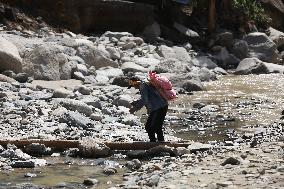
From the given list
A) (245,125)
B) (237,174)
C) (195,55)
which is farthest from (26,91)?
(195,55)

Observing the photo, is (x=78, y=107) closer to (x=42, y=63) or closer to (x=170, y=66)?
(x=42, y=63)

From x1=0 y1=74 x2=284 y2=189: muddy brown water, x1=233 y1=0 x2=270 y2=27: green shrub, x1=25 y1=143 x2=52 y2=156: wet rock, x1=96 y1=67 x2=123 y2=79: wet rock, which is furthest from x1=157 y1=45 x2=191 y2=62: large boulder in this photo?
x1=25 y1=143 x2=52 y2=156: wet rock

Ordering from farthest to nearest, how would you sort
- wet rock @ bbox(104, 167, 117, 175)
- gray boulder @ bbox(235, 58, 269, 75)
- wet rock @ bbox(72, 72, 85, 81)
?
gray boulder @ bbox(235, 58, 269, 75) → wet rock @ bbox(72, 72, 85, 81) → wet rock @ bbox(104, 167, 117, 175)

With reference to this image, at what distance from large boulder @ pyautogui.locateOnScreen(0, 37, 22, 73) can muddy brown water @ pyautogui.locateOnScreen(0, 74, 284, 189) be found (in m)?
4.51

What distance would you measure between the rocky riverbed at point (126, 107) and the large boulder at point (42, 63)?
29mm

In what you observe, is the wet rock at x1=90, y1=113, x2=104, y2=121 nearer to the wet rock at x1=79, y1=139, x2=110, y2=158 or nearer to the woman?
the woman

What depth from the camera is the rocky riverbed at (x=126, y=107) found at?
27.3 feet

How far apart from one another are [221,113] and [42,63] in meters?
5.51

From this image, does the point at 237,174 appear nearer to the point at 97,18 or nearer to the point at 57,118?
the point at 57,118

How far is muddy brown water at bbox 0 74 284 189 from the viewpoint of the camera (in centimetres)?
859

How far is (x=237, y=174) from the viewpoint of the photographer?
25.0 feet

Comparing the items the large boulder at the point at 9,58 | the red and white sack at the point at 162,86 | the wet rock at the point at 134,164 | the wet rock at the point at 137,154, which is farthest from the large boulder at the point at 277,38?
the wet rock at the point at 134,164

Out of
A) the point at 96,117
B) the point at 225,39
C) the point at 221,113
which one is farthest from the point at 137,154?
the point at 225,39

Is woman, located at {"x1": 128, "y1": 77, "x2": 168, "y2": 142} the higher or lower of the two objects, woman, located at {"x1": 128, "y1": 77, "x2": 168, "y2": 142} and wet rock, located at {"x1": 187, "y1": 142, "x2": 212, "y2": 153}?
the higher
